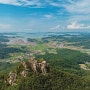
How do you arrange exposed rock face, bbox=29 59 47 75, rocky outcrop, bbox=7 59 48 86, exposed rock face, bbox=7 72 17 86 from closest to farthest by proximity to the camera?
exposed rock face, bbox=7 72 17 86 < rocky outcrop, bbox=7 59 48 86 < exposed rock face, bbox=29 59 47 75

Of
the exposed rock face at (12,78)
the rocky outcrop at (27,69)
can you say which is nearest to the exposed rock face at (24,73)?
the rocky outcrop at (27,69)

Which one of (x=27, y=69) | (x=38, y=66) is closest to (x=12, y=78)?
(x=27, y=69)

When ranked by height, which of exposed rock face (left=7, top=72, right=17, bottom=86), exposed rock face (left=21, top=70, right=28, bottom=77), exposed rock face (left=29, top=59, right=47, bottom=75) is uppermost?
exposed rock face (left=29, top=59, right=47, bottom=75)

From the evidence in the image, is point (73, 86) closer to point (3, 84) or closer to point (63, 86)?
point (63, 86)

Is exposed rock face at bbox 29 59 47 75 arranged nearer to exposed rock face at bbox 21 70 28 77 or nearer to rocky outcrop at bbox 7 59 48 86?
rocky outcrop at bbox 7 59 48 86

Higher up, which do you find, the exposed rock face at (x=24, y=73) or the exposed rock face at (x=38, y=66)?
the exposed rock face at (x=38, y=66)

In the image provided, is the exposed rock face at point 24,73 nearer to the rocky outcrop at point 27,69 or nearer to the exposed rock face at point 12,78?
the rocky outcrop at point 27,69

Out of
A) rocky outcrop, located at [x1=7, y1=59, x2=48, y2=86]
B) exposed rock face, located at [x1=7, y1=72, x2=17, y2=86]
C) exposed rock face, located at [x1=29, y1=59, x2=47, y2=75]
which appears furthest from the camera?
exposed rock face, located at [x1=29, y1=59, x2=47, y2=75]

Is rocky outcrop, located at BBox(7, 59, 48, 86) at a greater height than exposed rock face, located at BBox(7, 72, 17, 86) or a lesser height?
greater

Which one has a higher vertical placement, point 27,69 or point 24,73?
point 27,69

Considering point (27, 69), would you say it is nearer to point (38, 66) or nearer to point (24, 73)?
point (24, 73)

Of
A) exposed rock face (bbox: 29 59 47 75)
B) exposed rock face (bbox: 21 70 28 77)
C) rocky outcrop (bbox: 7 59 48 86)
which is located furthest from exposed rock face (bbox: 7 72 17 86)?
A: exposed rock face (bbox: 29 59 47 75)

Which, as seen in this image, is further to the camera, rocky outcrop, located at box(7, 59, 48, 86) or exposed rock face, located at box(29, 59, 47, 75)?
exposed rock face, located at box(29, 59, 47, 75)
